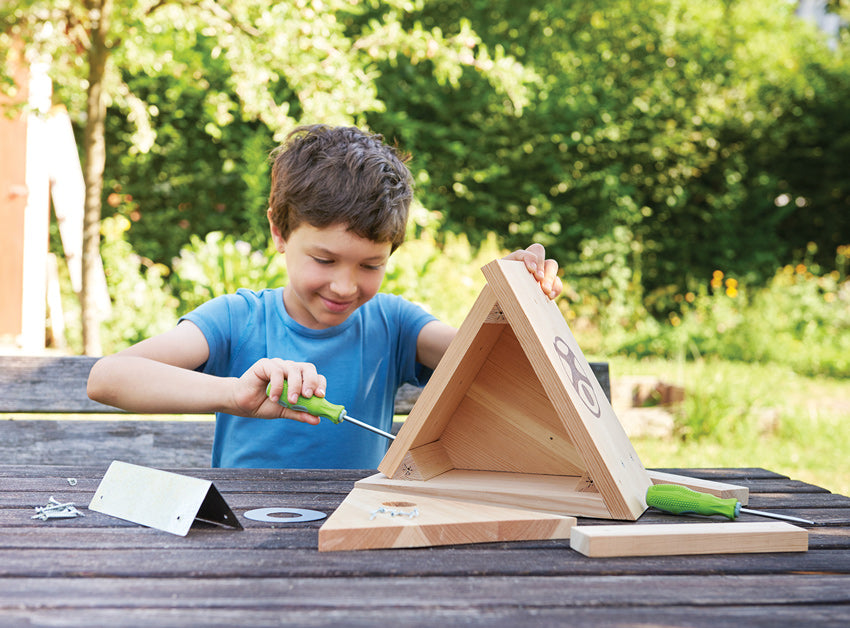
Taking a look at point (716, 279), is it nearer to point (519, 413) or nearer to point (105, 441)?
point (105, 441)

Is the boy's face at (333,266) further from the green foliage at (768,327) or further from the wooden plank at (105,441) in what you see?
the green foliage at (768,327)

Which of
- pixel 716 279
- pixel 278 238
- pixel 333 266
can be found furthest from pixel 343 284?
pixel 716 279

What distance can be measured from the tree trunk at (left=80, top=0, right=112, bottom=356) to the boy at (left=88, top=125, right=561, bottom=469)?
8.75 feet

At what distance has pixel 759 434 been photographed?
16.6ft

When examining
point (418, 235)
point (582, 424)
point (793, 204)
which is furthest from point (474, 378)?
point (793, 204)

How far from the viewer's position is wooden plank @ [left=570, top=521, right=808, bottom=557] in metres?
1.13

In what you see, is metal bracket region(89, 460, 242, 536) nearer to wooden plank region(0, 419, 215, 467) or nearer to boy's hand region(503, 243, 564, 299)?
boy's hand region(503, 243, 564, 299)

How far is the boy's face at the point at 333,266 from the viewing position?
71.7 inches

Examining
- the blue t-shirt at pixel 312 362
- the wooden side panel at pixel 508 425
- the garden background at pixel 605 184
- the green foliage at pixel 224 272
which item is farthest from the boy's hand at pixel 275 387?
the garden background at pixel 605 184

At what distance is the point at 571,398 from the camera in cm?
134

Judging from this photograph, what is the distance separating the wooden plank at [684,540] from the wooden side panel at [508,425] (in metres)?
0.34

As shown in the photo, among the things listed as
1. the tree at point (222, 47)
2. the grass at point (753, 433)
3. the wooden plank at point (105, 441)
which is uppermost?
the tree at point (222, 47)

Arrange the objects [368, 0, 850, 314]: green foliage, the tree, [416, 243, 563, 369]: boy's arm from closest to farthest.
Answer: [416, 243, 563, 369]: boy's arm → the tree → [368, 0, 850, 314]: green foliage

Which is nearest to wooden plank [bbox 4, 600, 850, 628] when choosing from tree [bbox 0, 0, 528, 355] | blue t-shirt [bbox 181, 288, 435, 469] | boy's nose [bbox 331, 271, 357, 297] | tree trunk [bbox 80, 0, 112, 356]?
boy's nose [bbox 331, 271, 357, 297]
